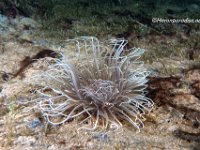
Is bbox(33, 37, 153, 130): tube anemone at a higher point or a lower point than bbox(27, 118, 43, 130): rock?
higher

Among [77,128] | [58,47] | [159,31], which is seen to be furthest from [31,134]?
[159,31]

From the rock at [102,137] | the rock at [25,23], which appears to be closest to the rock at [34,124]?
the rock at [102,137]

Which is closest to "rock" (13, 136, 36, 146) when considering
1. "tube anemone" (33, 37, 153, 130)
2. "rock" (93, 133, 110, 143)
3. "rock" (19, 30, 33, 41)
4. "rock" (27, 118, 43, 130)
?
"rock" (27, 118, 43, 130)

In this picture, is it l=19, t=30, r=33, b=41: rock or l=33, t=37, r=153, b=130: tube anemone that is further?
l=19, t=30, r=33, b=41: rock

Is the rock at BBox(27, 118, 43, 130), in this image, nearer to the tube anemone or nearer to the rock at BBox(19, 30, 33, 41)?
the tube anemone

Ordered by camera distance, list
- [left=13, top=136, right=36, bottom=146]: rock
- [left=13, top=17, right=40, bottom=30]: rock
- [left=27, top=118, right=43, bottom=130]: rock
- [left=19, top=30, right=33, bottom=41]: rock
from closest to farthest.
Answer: [left=13, top=136, right=36, bottom=146]: rock, [left=27, top=118, right=43, bottom=130]: rock, [left=19, top=30, right=33, bottom=41]: rock, [left=13, top=17, right=40, bottom=30]: rock

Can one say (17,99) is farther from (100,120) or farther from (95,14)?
(95,14)

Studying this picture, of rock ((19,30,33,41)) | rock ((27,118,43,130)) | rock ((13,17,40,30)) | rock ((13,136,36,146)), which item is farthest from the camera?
rock ((13,17,40,30))

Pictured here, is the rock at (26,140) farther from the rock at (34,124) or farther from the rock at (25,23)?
the rock at (25,23)
